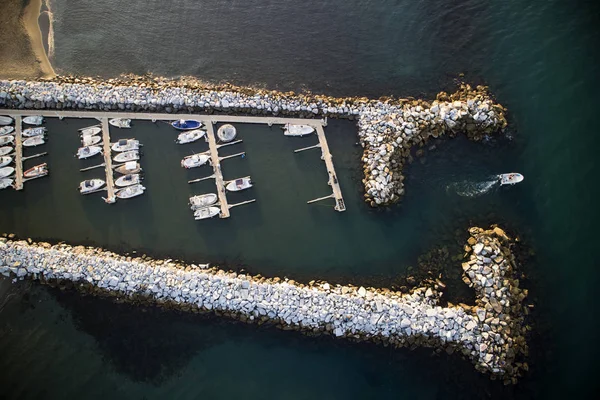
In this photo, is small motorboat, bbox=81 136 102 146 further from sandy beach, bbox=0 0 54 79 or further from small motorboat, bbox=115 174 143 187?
sandy beach, bbox=0 0 54 79

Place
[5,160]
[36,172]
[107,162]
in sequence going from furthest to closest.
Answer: [107,162], [5,160], [36,172]

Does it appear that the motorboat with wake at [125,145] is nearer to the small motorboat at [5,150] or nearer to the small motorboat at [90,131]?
the small motorboat at [90,131]

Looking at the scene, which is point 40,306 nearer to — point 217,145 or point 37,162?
point 37,162

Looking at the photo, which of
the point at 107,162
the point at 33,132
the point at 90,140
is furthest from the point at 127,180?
the point at 33,132

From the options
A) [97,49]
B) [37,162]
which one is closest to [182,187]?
[37,162]

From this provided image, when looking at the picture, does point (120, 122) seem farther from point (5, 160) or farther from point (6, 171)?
point (6, 171)

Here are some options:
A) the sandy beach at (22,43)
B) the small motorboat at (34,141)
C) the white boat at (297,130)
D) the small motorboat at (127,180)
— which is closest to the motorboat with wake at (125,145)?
the small motorboat at (127,180)
